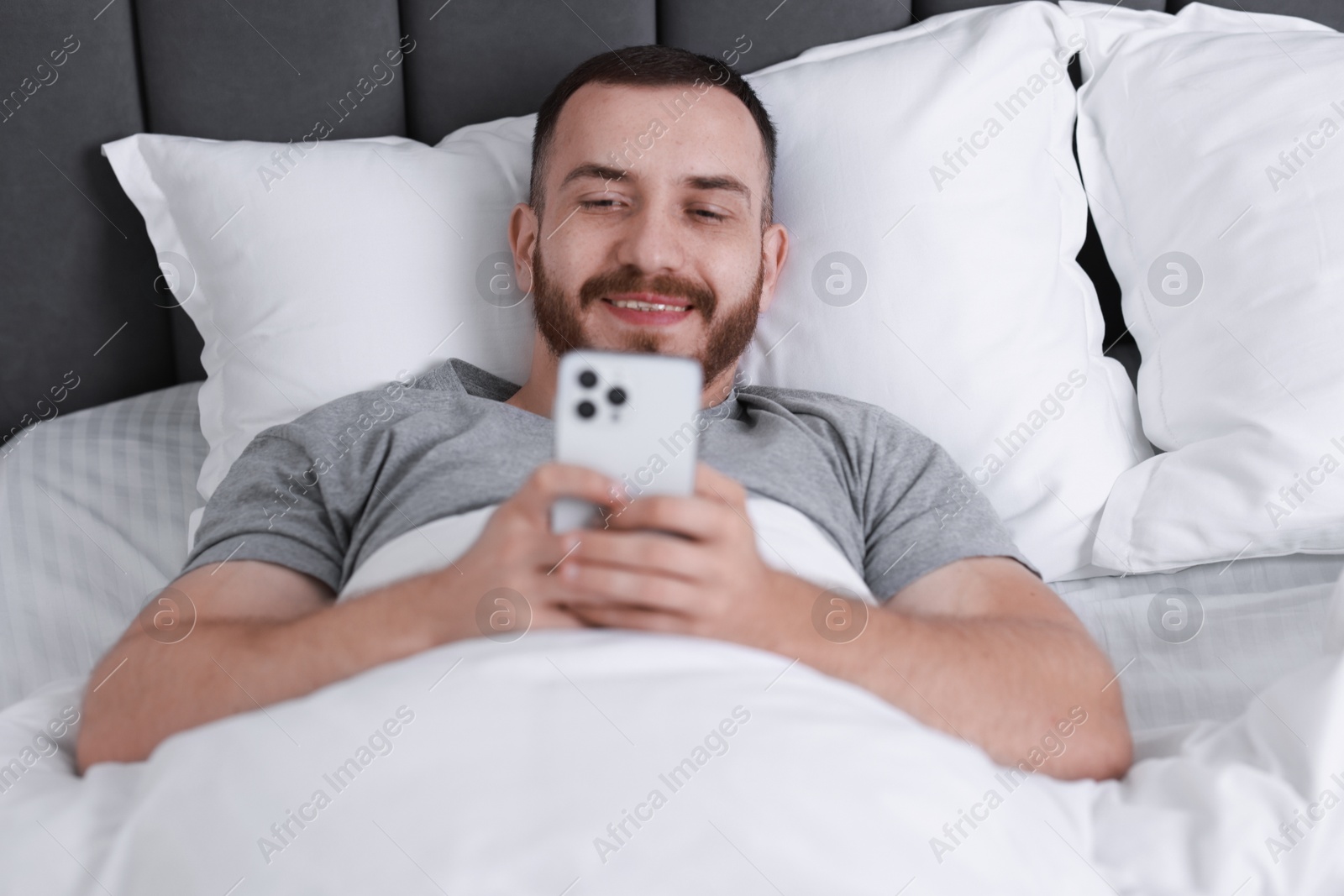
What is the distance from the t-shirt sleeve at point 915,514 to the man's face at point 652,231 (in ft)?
0.71

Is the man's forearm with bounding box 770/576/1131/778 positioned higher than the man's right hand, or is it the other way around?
the man's right hand

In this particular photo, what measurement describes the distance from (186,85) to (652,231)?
2.34 ft

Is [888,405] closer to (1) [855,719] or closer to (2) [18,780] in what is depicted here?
(1) [855,719]

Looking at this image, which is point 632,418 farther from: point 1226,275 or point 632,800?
point 1226,275

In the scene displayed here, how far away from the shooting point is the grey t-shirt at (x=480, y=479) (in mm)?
917

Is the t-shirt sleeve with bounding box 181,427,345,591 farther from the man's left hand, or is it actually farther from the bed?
the man's left hand

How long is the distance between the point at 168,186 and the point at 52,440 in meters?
0.36

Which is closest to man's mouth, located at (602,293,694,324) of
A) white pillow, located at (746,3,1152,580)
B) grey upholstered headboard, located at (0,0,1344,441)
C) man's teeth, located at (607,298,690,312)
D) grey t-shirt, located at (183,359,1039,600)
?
man's teeth, located at (607,298,690,312)

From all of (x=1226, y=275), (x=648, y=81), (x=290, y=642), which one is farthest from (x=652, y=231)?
(x=1226, y=275)

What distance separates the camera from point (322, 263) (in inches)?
47.5

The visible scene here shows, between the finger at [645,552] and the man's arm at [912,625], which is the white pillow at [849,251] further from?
the finger at [645,552]

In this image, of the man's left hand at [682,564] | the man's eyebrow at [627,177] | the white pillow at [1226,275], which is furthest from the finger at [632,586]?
the white pillow at [1226,275]

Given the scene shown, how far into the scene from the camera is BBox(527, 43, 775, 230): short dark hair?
1.15m

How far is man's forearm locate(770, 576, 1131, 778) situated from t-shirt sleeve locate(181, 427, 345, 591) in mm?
451
